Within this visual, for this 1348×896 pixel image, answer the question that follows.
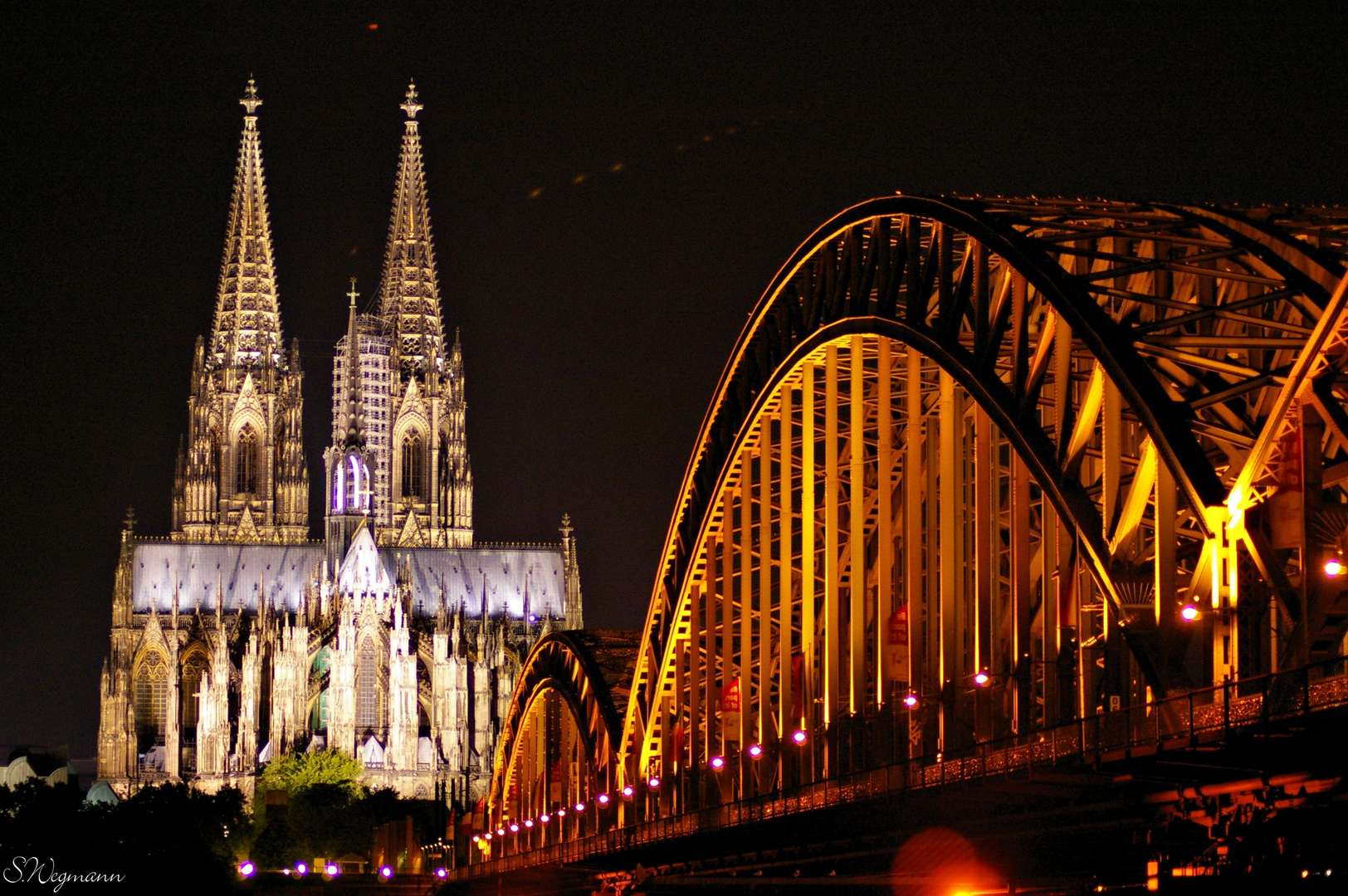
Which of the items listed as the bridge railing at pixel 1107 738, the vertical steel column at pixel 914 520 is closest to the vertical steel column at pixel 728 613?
the bridge railing at pixel 1107 738

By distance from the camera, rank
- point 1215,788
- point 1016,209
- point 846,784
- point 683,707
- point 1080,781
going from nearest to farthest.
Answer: point 1215,788, point 1080,781, point 1016,209, point 846,784, point 683,707

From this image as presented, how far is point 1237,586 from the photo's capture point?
31391 mm

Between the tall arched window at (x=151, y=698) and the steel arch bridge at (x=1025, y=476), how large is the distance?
125 metres

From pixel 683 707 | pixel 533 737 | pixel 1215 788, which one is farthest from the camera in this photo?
pixel 533 737

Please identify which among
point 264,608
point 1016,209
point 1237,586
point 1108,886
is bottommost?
point 1108,886

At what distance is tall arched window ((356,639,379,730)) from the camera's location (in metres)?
176

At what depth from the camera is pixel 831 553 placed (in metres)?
50.1

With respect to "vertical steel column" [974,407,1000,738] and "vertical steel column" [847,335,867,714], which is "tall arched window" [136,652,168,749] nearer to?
"vertical steel column" [847,335,867,714]

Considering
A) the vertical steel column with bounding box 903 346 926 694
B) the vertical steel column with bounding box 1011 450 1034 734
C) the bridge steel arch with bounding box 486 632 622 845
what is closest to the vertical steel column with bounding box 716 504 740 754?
the vertical steel column with bounding box 903 346 926 694

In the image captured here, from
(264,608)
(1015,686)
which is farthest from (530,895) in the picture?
→ (264,608)

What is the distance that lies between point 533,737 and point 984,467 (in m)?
→ 65.2

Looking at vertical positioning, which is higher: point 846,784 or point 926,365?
point 926,365

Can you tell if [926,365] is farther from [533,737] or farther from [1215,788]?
[533,737]

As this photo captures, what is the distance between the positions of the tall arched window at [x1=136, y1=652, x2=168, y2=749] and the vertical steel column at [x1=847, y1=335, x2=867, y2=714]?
456ft
